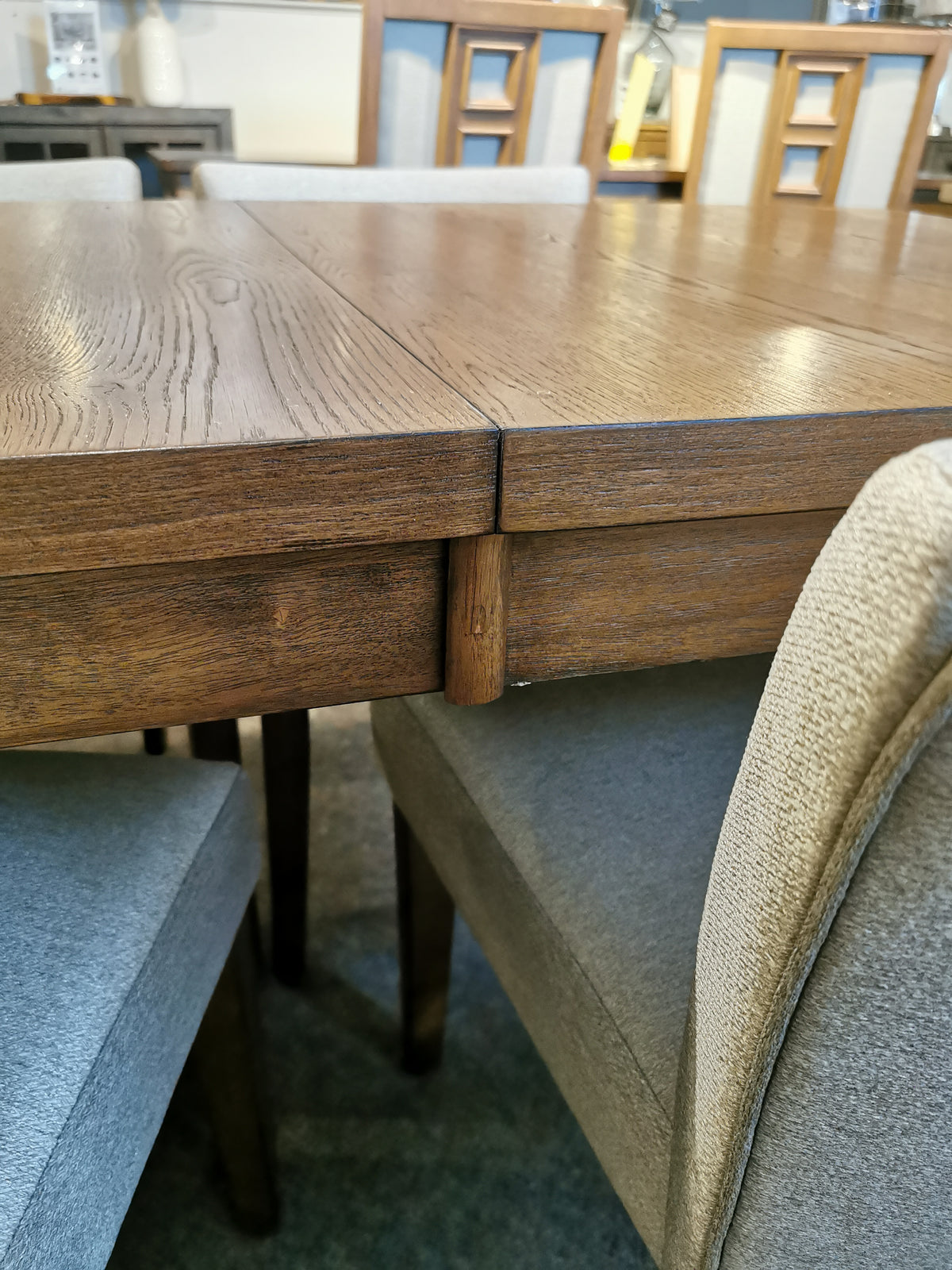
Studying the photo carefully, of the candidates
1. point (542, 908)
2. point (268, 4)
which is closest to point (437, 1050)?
point (542, 908)

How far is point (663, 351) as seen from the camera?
1.63 ft

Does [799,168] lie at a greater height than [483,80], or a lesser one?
lesser

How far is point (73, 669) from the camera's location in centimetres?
36

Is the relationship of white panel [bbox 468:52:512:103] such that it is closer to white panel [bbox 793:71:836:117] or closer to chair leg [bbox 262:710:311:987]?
white panel [bbox 793:71:836:117]

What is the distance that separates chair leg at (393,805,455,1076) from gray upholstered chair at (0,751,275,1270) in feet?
0.55

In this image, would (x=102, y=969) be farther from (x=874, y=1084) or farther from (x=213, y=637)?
(x=874, y=1084)

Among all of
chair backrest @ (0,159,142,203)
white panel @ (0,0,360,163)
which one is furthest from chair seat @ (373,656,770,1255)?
white panel @ (0,0,360,163)

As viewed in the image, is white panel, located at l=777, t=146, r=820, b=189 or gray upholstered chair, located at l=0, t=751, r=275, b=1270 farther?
white panel, located at l=777, t=146, r=820, b=189

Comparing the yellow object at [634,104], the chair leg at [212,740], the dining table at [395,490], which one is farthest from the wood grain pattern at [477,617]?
the yellow object at [634,104]

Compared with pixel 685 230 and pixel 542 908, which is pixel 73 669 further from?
pixel 685 230

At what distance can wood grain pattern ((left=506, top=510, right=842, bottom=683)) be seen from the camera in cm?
41

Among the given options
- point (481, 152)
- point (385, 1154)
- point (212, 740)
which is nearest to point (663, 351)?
point (212, 740)

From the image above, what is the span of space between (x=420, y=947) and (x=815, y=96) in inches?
67.4

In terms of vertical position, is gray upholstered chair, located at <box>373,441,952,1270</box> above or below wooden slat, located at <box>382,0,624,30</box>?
below
